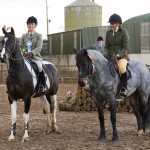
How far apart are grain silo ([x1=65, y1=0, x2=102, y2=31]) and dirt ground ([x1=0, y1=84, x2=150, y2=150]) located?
40014 millimetres

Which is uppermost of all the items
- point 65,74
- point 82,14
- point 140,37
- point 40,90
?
point 82,14

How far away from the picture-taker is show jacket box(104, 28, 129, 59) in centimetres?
856

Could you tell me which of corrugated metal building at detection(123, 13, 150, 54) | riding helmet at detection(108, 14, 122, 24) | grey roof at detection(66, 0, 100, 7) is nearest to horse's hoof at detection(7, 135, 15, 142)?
riding helmet at detection(108, 14, 122, 24)

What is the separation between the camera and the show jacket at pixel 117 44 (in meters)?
8.56

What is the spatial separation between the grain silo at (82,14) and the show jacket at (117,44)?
43474 millimetres

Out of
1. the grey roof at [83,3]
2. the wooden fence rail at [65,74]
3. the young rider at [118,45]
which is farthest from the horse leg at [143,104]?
the grey roof at [83,3]

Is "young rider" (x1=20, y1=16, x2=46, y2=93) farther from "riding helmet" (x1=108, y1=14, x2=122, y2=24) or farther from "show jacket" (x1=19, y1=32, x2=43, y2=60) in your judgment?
"riding helmet" (x1=108, y1=14, x2=122, y2=24)

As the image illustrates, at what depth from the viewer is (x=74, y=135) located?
880 cm

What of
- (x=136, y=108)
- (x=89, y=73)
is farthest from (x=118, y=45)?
(x=136, y=108)

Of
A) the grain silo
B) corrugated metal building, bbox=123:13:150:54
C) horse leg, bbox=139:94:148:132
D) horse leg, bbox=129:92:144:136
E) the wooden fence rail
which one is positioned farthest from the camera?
the grain silo

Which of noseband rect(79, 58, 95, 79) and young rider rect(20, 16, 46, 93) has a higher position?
young rider rect(20, 16, 46, 93)

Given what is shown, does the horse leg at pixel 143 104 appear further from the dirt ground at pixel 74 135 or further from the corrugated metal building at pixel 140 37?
the corrugated metal building at pixel 140 37

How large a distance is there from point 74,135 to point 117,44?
6.93ft

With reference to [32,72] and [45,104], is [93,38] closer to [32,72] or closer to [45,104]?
[45,104]
